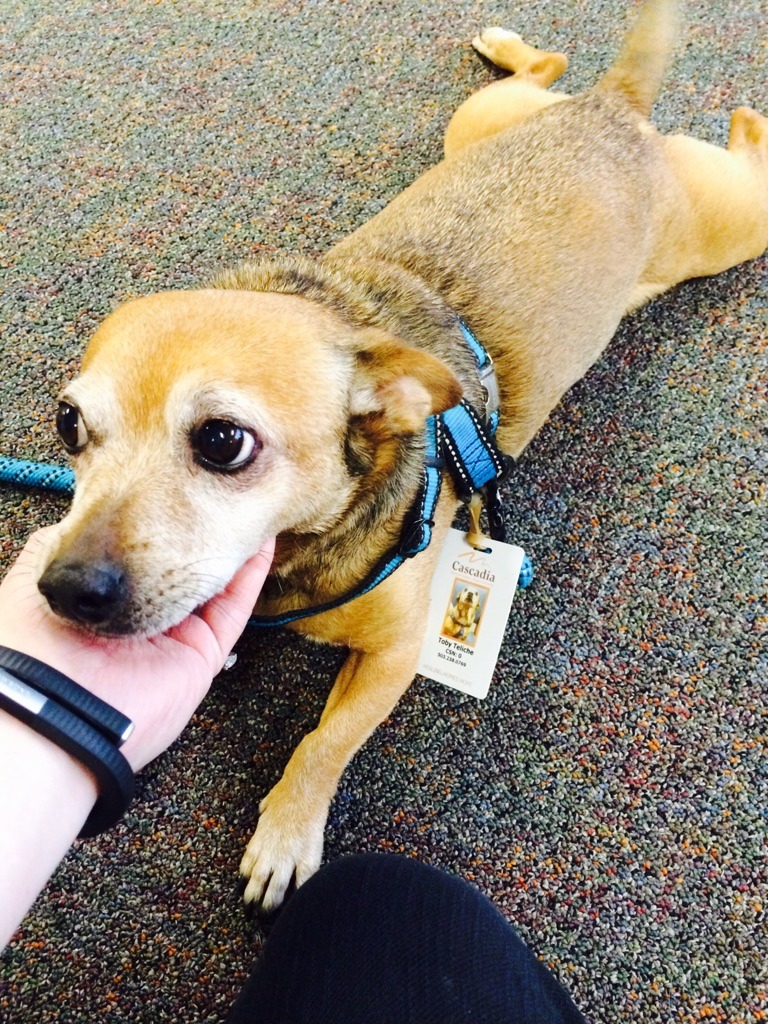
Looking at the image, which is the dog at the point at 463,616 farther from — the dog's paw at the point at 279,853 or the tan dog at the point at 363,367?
the dog's paw at the point at 279,853

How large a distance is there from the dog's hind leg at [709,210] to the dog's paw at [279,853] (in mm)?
1913

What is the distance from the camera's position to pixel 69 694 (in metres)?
1.16

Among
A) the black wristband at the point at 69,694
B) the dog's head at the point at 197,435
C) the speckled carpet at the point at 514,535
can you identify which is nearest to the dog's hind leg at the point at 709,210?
the speckled carpet at the point at 514,535

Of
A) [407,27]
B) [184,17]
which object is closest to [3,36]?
[184,17]

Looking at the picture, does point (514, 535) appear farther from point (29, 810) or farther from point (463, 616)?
point (29, 810)

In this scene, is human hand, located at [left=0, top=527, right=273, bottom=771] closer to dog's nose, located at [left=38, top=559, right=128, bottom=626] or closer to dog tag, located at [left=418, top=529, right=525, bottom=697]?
dog's nose, located at [left=38, top=559, right=128, bottom=626]

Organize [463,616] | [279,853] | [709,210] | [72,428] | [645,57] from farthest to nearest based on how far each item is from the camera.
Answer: [709,210]
[645,57]
[463,616]
[279,853]
[72,428]

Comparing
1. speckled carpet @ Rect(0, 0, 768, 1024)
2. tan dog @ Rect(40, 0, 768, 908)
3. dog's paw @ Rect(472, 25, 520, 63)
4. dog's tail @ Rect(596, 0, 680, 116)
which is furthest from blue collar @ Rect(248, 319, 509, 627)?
dog's paw @ Rect(472, 25, 520, 63)

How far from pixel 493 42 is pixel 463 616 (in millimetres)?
2316

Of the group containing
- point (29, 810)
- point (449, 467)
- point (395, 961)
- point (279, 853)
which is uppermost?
point (29, 810)

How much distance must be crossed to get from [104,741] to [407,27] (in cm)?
305

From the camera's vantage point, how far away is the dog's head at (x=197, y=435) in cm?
116

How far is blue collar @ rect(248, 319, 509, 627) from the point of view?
1563mm

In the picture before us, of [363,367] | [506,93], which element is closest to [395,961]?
[363,367]
